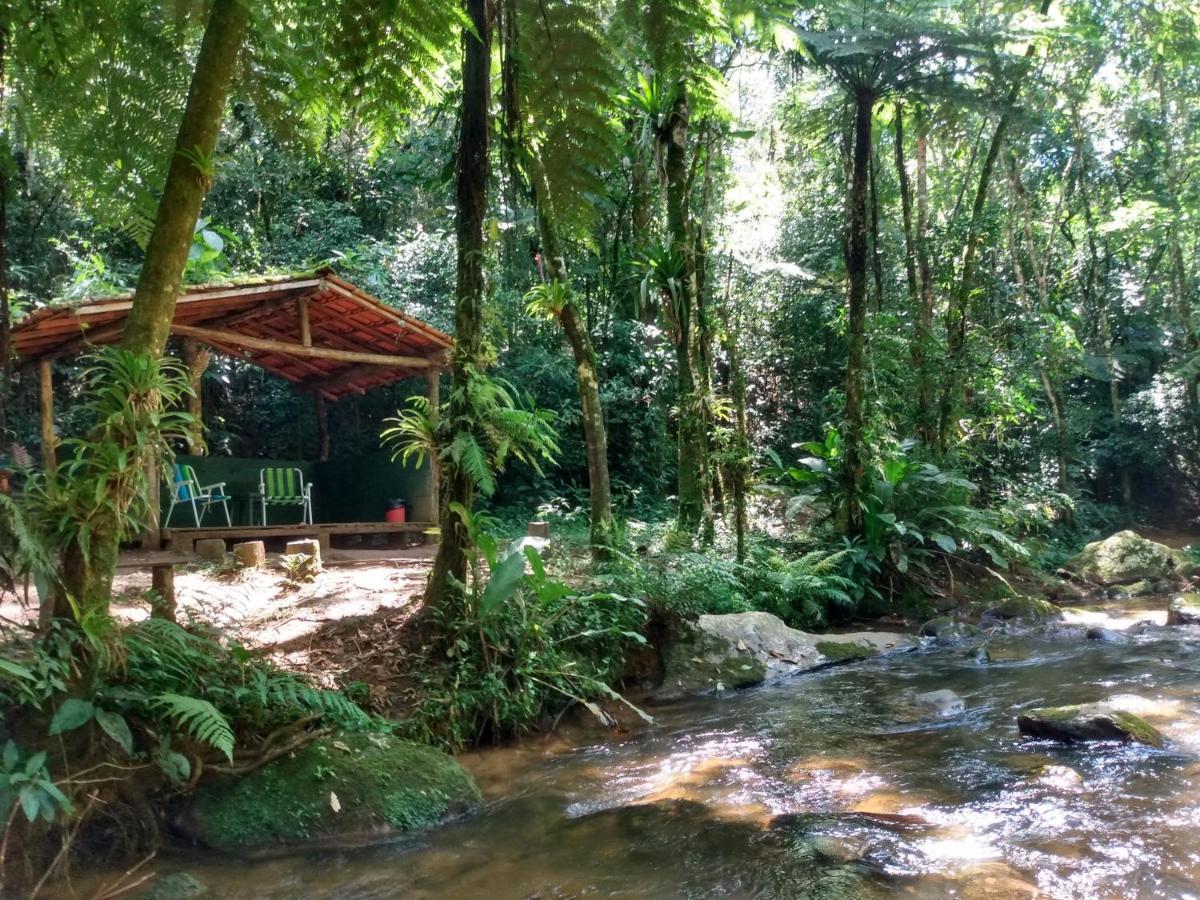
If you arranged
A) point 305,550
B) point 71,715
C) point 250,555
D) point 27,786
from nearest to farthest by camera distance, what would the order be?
point 27,786 → point 71,715 → point 305,550 → point 250,555

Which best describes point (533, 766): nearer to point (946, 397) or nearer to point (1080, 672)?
point (1080, 672)

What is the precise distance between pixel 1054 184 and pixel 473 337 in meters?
18.7

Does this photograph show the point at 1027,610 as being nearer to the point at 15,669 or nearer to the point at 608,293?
the point at 608,293

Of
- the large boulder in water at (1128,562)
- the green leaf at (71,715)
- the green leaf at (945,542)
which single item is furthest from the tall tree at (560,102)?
the large boulder in water at (1128,562)

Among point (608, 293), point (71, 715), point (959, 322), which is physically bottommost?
point (71, 715)

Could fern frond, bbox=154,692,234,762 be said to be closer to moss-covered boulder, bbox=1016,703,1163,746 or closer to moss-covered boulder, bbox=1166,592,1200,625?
moss-covered boulder, bbox=1016,703,1163,746

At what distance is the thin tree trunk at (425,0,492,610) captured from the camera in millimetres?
5141

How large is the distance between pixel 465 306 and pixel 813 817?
348 cm

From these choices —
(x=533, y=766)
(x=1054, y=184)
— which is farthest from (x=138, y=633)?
(x=1054, y=184)

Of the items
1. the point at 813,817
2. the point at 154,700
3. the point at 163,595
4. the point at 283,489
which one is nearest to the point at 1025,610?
the point at 813,817

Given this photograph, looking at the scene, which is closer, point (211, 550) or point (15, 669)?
point (15, 669)

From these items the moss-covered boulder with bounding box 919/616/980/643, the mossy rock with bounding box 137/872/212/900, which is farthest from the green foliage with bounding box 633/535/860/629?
the mossy rock with bounding box 137/872/212/900

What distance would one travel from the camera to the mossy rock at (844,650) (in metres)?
7.71

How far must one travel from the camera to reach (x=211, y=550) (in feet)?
29.7
